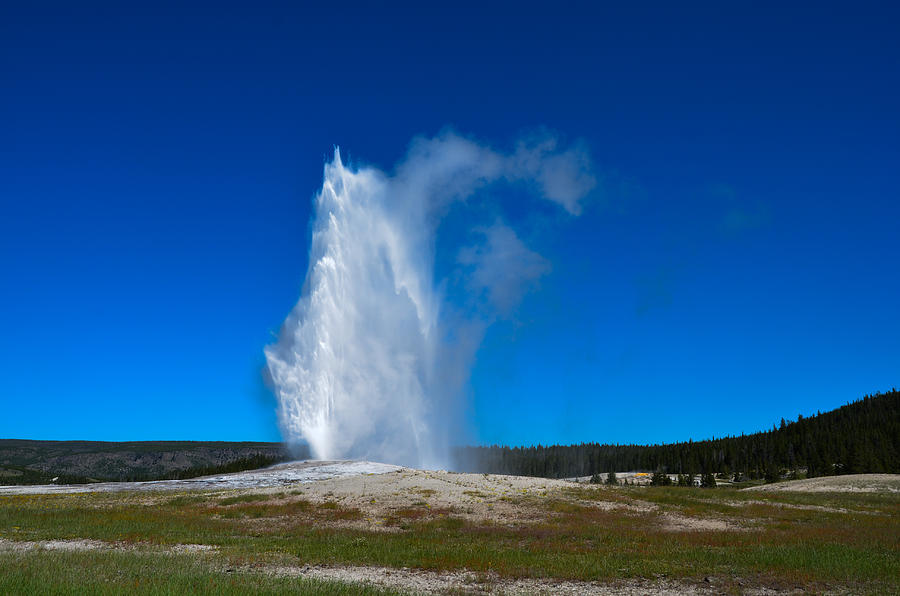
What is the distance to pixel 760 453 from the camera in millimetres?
132750

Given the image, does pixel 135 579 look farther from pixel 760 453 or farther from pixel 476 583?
pixel 760 453

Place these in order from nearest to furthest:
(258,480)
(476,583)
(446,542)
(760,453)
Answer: (476,583), (446,542), (258,480), (760,453)

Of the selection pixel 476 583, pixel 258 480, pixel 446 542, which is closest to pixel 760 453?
pixel 258 480

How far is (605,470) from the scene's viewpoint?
5920 inches

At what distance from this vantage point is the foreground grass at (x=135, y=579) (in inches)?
504

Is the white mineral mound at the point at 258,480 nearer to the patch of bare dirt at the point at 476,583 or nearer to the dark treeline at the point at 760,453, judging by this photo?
the dark treeline at the point at 760,453

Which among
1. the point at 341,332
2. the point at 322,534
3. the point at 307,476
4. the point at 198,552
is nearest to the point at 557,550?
the point at 322,534

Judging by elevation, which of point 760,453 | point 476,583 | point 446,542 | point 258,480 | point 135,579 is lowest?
point 476,583

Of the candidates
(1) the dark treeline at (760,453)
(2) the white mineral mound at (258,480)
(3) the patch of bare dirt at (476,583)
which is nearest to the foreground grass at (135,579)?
(3) the patch of bare dirt at (476,583)

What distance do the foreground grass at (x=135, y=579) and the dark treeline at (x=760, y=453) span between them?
225 feet

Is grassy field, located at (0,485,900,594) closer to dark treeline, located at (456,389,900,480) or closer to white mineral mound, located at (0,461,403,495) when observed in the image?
white mineral mound, located at (0,461,403,495)

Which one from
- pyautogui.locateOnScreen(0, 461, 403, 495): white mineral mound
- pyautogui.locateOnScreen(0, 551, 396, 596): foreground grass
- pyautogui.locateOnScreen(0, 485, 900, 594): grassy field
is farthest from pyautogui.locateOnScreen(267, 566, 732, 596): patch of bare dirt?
pyautogui.locateOnScreen(0, 461, 403, 495): white mineral mound

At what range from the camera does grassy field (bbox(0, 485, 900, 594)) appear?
16188 millimetres

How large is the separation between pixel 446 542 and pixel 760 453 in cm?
12903
